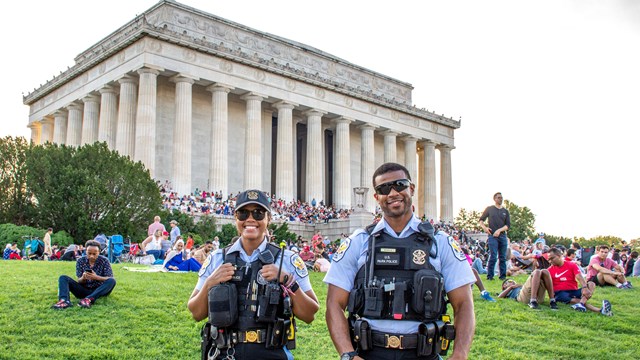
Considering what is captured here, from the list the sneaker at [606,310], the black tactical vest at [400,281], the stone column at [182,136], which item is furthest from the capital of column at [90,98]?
the black tactical vest at [400,281]

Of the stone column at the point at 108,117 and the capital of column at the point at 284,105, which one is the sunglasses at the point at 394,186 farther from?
the capital of column at the point at 284,105

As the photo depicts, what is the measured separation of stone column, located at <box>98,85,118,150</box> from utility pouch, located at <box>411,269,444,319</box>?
49.0m

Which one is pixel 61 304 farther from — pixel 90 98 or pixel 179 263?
pixel 90 98

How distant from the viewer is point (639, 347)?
11.1 meters

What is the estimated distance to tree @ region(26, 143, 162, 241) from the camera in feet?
102

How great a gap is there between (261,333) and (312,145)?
5271 cm

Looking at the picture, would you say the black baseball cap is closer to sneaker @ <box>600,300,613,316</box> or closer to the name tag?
the name tag

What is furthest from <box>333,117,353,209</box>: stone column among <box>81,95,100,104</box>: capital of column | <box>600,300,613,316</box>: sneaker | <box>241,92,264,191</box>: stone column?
<box>600,300,613,316</box>: sneaker

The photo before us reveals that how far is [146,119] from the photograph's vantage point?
47.0m

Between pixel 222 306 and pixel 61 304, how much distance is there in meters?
7.77

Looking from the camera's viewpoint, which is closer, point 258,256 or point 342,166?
point 258,256

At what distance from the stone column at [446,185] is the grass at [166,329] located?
5751 centimetres

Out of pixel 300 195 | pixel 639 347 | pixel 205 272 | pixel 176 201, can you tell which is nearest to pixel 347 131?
pixel 300 195

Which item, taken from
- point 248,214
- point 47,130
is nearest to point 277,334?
point 248,214
